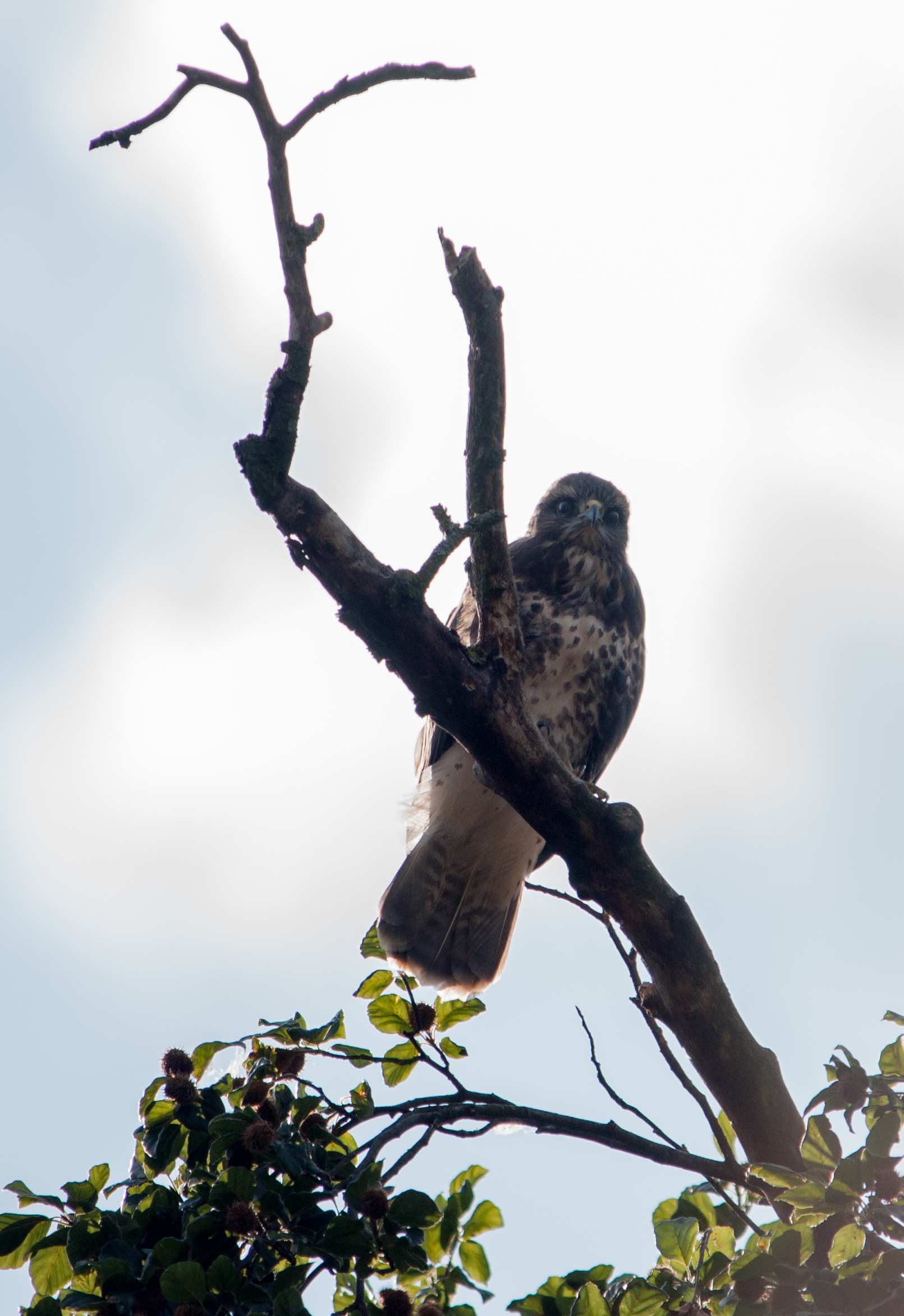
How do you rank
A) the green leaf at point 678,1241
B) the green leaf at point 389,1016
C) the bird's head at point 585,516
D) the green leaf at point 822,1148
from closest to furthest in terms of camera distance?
the green leaf at point 822,1148
the green leaf at point 678,1241
the green leaf at point 389,1016
the bird's head at point 585,516

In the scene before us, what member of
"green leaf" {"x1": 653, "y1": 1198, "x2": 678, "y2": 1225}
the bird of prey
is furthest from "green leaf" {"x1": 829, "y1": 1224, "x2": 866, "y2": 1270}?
the bird of prey

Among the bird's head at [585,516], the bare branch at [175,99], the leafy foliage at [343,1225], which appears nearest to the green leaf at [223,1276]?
the leafy foliage at [343,1225]

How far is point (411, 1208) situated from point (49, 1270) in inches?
29.5

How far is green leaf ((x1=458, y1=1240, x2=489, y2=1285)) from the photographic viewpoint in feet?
10.0

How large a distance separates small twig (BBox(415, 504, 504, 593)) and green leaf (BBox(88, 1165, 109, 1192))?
1397 mm

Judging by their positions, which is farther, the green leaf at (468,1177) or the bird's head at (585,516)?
the bird's head at (585,516)

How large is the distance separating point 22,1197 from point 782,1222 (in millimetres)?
1496

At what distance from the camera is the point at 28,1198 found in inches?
107

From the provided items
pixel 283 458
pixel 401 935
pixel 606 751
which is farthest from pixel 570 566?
pixel 283 458

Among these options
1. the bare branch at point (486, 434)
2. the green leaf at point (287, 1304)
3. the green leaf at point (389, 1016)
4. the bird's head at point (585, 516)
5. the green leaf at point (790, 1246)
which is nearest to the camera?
the green leaf at point (287, 1304)

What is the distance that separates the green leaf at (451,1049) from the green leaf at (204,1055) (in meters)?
0.56

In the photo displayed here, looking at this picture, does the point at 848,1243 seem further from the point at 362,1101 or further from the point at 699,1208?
the point at 362,1101

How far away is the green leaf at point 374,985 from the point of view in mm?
3355

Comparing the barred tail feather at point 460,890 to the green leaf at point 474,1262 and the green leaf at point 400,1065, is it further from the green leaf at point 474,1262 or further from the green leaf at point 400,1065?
the green leaf at point 474,1262
